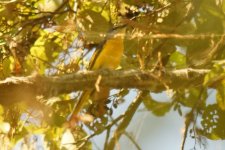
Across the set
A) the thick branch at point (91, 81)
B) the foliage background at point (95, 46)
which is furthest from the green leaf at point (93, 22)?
the thick branch at point (91, 81)

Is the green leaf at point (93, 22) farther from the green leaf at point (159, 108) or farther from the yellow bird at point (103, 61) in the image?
the green leaf at point (159, 108)

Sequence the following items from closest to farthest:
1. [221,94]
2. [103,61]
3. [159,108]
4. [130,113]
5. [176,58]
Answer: [221,94] < [159,108] < [130,113] < [176,58] < [103,61]

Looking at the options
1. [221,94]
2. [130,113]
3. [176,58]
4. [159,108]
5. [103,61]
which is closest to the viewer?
[221,94]

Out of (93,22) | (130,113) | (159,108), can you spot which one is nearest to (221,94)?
(159,108)

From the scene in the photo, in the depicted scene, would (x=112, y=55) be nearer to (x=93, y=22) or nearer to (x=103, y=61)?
(x=103, y=61)

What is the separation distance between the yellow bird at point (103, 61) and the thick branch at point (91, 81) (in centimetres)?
26

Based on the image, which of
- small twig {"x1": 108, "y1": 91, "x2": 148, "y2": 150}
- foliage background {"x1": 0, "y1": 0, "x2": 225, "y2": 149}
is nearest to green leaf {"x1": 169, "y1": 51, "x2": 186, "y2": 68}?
foliage background {"x1": 0, "y1": 0, "x2": 225, "y2": 149}

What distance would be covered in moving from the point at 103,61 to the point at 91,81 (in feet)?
1.62

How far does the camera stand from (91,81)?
94 cm

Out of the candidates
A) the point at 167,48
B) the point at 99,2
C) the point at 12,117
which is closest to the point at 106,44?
the point at 99,2

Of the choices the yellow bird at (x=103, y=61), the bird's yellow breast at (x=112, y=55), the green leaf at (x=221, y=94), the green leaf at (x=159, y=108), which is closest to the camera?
the green leaf at (x=221, y=94)

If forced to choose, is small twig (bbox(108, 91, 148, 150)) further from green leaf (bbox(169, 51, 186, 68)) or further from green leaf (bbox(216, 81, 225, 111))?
green leaf (bbox(216, 81, 225, 111))

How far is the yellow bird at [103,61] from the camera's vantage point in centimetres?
125

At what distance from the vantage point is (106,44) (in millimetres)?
1456
